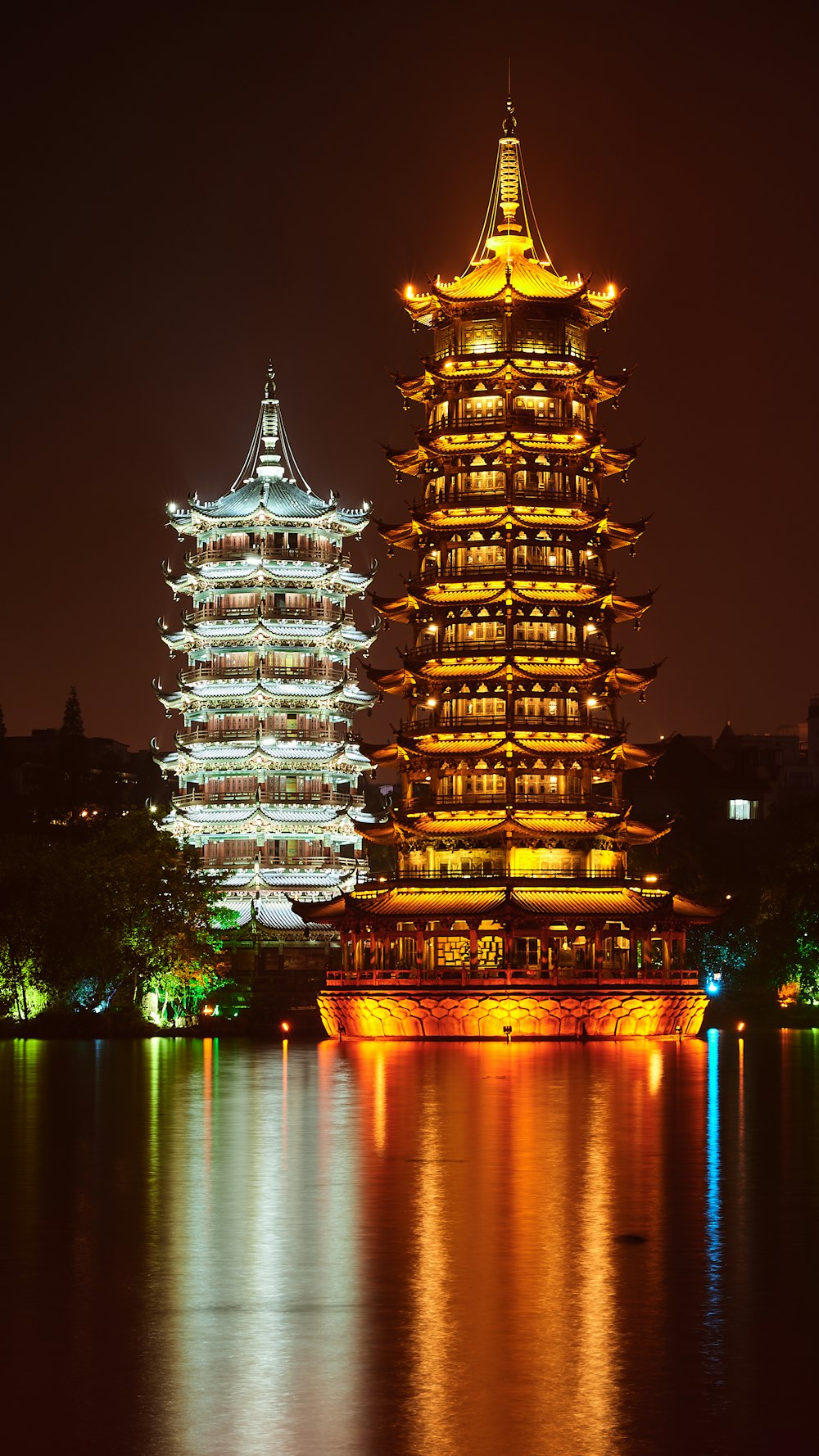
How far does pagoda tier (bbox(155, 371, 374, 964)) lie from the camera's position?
392ft

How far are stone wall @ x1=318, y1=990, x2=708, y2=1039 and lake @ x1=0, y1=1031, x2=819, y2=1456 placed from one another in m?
37.1

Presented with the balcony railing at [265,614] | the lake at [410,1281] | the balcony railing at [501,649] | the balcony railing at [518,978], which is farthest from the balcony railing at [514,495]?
the lake at [410,1281]

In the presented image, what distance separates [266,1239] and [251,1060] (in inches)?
1690

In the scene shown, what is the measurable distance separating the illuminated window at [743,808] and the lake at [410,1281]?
11790cm

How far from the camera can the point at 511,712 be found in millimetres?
90250

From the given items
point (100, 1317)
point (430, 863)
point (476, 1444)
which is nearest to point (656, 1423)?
point (476, 1444)

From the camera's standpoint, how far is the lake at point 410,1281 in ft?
53.7

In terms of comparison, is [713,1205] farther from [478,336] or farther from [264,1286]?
[478,336]

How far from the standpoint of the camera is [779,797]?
16125cm

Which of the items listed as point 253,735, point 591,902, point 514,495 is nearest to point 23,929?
point 591,902

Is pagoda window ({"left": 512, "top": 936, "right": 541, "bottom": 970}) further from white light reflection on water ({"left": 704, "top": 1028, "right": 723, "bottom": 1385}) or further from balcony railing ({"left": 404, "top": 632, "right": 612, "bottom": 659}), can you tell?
white light reflection on water ({"left": 704, "top": 1028, "right": 723, "bottom": 1385})

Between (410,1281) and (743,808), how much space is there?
464 ft

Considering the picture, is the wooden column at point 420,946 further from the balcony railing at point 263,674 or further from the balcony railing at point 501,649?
the balcony railing at point 263,674

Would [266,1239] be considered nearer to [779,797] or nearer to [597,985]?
[597,985]
